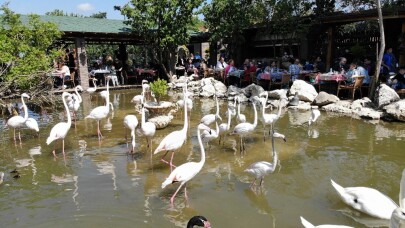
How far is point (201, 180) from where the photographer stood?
7090 millimetres

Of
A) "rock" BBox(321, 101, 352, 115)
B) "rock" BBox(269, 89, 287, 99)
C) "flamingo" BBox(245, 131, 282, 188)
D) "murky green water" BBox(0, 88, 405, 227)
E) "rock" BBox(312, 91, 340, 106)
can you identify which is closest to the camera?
"murky green water" BBox(0, 88, 405, 227)

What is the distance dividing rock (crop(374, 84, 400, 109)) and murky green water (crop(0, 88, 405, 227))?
1585mm

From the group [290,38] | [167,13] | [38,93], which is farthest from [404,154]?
[167,13]

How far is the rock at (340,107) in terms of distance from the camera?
516 inches

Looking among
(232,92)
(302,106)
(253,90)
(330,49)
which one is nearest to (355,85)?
(302,106)

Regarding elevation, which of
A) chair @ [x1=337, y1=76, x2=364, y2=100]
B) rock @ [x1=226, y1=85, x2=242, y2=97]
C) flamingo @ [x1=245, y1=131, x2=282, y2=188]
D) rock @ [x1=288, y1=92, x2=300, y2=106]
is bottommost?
flamingo @ [x1=245, y1=131, x2=282, y2=188]

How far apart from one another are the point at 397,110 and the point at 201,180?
294 inches

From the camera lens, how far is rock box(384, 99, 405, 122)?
443 inches

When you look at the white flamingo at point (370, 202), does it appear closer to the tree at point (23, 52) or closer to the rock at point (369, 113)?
the rock at point (369, 113)

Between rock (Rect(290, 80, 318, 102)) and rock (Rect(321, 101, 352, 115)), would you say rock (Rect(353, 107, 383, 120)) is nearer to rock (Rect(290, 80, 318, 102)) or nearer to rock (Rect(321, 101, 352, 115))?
rock (Rect(321, 101, 352, 115))

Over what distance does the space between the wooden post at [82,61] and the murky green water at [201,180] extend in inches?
412

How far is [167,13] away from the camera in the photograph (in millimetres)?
20625

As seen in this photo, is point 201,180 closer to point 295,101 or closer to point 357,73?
point 295,101

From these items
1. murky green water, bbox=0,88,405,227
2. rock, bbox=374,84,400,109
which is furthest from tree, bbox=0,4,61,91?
rock, bbox=374,84,400,109
